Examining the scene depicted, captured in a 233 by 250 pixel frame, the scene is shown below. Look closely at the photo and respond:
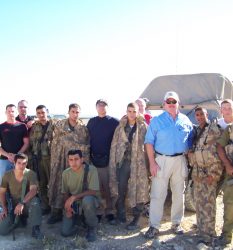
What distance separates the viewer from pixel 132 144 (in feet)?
20.6

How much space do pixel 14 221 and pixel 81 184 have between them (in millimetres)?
1164

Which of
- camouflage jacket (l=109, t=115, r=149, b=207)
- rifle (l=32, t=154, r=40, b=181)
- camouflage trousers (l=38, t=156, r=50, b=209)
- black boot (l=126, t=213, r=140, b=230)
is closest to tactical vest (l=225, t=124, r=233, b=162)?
camouflage jacket (l=109, t=115, r=149, b=207)

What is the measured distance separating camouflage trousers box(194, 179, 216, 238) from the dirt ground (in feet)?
0.87

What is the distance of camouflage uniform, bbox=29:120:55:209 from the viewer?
6809 millimetres

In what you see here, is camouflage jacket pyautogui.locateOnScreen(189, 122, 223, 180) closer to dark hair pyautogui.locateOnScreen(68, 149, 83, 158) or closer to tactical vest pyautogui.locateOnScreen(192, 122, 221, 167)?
tactical vest pyautogui.locateOnScreen(192, 122, 221, 167)

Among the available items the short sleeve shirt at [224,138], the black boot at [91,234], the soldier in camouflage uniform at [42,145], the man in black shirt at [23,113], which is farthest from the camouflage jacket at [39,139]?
the short sleeve shirt at [224,138]

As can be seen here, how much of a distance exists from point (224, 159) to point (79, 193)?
225 centimetres

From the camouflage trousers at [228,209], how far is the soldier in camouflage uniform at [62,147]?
233cm

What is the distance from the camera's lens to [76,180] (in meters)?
6.13

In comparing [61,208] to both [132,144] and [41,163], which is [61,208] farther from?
[132,144]

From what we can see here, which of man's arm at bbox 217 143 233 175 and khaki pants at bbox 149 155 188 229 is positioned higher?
man's arm at bbox 217 143 233 175

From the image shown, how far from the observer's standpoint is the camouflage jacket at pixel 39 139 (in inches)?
268

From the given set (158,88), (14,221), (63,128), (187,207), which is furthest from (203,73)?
(14,221)

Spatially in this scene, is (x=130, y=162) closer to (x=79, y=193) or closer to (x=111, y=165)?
(x=111, y=165)
